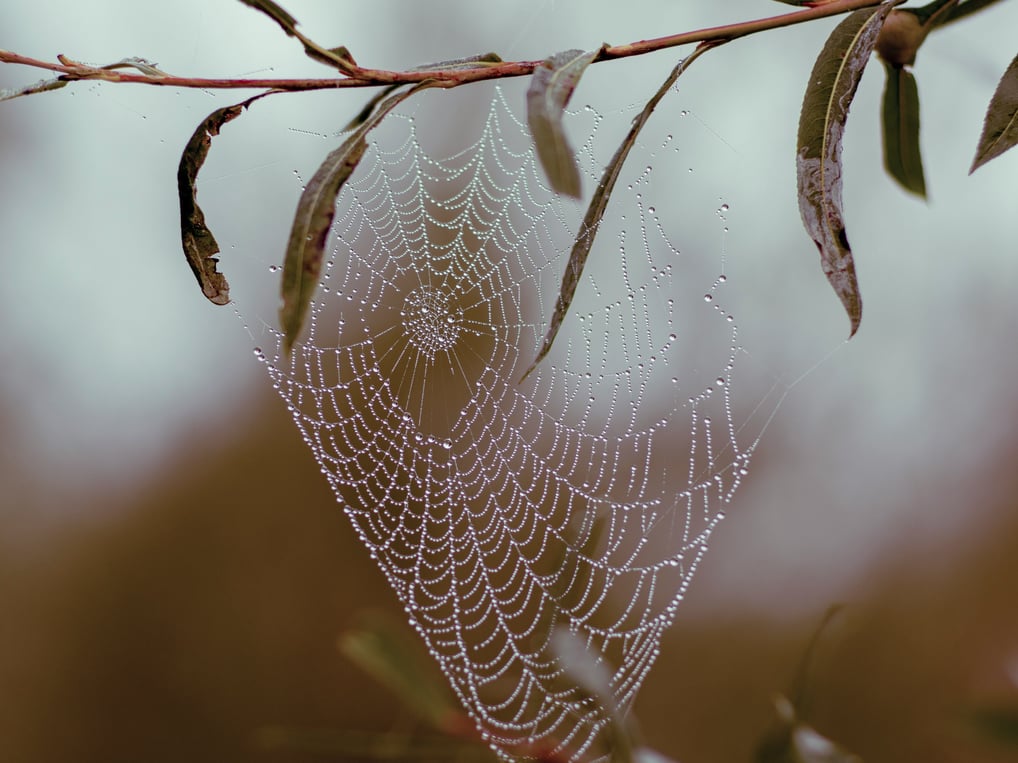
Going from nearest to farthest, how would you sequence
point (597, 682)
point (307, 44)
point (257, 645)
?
point (307, 44)
point (597, 682)
point (257, 645)

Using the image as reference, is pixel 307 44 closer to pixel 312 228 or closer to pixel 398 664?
pixel 312 228

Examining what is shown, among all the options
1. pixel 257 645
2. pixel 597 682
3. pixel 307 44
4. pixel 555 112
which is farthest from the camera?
pixel 257 645

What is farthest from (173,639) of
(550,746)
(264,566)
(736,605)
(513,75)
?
(513,75)

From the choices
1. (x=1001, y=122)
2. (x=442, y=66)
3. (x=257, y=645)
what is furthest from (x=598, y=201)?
(x=257, y=645)

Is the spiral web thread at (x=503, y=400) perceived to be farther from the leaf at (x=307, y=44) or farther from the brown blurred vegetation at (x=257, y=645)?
the leaf at (x=307, y=44)

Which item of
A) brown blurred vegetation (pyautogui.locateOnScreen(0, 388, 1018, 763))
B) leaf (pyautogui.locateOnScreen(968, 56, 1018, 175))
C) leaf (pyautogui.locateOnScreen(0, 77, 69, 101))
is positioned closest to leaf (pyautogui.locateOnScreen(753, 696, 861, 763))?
leaf (pyautogui.locateOnScreen(968, 56, 1018, 175))

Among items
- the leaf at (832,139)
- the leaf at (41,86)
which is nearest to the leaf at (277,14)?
the leaf at (41,86)
